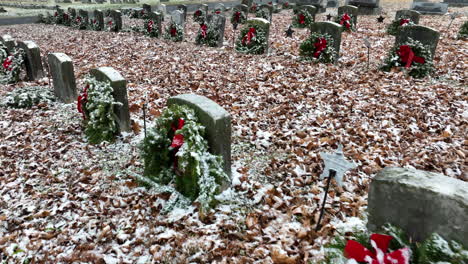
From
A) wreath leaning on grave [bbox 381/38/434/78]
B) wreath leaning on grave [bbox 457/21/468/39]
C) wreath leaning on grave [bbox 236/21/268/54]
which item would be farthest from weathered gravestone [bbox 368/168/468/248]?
wreath leaning on grave [bbox 457/21/468/39]

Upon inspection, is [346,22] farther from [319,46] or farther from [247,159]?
[247,159]

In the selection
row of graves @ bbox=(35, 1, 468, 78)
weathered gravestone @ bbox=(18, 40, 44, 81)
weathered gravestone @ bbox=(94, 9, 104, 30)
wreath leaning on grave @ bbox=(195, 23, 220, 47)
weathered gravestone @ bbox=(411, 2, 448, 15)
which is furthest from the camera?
weathered gravestone @ bbox=(411, 2, 448, 15)

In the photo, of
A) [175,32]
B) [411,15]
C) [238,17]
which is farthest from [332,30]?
[238,17]

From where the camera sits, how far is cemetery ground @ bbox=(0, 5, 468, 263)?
365cm

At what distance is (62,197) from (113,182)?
0.74m

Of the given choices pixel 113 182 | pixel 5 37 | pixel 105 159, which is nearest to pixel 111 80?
pixel 105 159

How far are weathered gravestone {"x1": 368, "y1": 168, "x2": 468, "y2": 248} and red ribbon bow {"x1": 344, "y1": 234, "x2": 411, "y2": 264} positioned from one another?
10.5 inches

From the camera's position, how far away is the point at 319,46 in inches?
342

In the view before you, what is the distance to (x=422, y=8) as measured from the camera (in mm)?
17156

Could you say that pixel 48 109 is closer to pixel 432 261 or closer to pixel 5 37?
pixel 5 37

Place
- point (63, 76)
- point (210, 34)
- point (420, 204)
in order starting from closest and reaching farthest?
→ point (420, 204), point (63, 76), point (210, 34)

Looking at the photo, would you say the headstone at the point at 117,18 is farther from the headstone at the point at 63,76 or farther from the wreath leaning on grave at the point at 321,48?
the wreath leaning on grave at the point at 321,48

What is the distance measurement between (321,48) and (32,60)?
338 inches

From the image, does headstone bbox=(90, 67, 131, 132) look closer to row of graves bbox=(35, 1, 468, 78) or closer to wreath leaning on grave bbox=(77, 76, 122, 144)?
wreath leaning on grave bbox=(77, 76, 122, 144)
